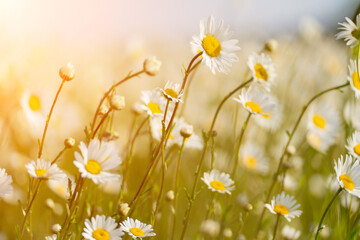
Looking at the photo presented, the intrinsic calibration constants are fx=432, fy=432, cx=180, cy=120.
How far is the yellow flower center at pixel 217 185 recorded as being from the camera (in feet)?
3.10

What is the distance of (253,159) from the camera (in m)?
1.60

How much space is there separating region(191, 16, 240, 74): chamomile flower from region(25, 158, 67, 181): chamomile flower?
0.34 m

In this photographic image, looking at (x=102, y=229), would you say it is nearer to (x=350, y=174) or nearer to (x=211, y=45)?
(x=211, y=45)

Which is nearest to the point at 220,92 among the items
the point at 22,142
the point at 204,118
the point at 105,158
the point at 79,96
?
the point at 204,118

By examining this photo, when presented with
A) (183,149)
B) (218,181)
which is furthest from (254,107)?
(183,149)

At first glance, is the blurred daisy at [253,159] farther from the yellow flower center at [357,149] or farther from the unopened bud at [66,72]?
the unopened bud at [66,72]

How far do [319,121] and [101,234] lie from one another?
41.1 inches

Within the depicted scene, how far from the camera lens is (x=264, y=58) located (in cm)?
107

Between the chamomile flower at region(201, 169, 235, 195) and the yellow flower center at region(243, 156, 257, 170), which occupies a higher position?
the chamomile flower at region(201, 169, 235, 195)

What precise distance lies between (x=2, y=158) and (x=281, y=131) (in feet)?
4.57

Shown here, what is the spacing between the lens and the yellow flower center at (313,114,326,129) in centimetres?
155

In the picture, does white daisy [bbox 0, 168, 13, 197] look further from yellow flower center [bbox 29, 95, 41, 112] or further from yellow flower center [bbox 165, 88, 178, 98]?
yellow flower center [bbox 29, 95, 41, 112]

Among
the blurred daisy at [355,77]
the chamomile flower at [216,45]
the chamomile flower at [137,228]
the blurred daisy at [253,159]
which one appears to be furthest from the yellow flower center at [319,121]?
the chamomile flower at [137,228]

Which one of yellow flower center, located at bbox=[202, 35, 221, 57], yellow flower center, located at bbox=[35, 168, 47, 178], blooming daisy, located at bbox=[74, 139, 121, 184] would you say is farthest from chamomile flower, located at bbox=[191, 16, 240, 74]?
yellow flower center, located at bbox=[35, 168, 47, 178]
